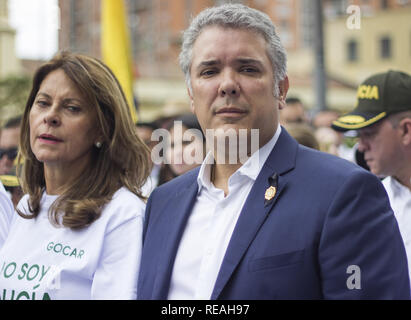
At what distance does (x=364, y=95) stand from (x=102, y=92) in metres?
1.37

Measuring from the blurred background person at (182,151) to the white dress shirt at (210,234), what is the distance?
194 cm

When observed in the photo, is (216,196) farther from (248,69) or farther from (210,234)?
(248,69)

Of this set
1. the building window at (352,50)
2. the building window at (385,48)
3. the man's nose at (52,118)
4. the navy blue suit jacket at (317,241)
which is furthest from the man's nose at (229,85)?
the building window at (352,50)

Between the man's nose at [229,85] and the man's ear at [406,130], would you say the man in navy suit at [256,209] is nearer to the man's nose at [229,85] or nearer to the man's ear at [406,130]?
the man's nose at [229,85]

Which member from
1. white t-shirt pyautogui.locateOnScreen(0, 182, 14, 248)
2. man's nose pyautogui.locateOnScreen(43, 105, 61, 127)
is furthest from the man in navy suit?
white t-shirt pyautogui.locateOnScreen(0, 182, 14, 248)

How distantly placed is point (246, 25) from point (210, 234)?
757 millimetres

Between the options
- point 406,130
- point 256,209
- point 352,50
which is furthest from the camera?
point 352,50

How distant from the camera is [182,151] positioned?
4.37 metres

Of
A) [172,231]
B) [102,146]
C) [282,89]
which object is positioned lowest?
[172,231]

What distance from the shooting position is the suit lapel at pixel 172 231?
7.30 feet

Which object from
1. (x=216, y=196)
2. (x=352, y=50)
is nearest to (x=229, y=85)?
(x=216, y=196)

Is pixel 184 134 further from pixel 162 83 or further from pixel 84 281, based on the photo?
pixel 162 83

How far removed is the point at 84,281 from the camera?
2402mm

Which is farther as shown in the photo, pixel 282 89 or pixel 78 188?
pixel 78 188
